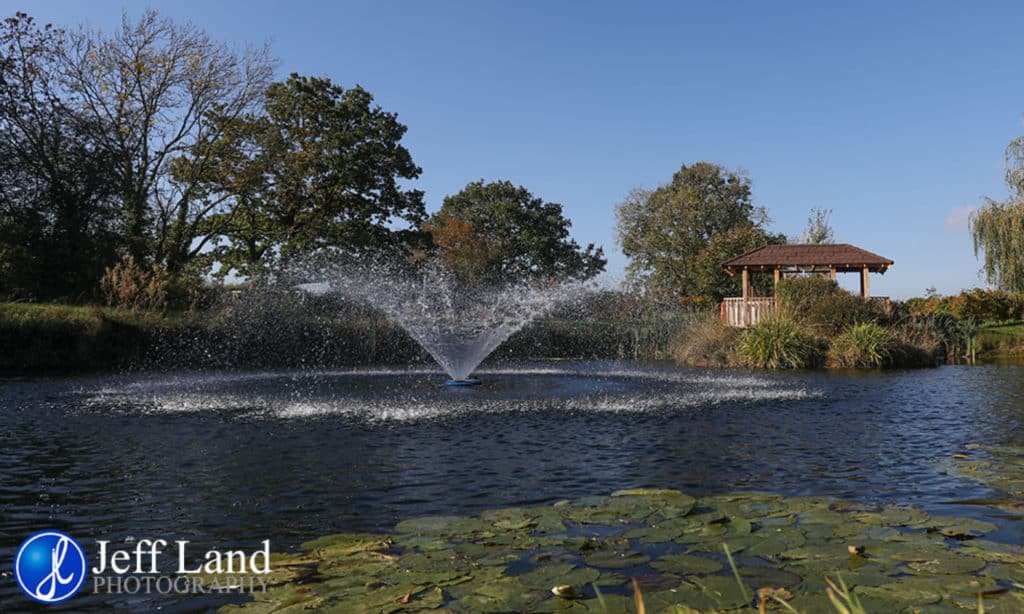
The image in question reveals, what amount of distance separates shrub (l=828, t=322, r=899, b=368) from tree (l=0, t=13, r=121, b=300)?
24.6 m

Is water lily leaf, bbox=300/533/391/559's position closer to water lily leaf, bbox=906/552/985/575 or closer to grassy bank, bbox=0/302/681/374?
water lily leaf, bbox=906/552/985/575

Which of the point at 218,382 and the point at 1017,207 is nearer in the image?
the point at 218,382

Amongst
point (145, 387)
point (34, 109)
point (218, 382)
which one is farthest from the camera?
point (34, 109)

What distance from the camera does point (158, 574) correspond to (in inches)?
161

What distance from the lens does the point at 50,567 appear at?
4.32 m

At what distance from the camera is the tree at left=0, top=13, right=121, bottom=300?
963 inches

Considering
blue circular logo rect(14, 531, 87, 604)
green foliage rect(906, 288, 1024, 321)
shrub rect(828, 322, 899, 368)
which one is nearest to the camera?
blue circular logo rect(14, 531, 87, 604)

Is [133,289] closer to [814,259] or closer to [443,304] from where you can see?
[443,304]

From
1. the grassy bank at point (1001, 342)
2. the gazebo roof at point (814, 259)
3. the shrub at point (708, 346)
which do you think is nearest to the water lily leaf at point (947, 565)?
the shrub at point (708, 346)

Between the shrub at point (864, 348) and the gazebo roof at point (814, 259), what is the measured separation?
245 inches

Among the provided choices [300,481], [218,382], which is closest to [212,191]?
[218,382]

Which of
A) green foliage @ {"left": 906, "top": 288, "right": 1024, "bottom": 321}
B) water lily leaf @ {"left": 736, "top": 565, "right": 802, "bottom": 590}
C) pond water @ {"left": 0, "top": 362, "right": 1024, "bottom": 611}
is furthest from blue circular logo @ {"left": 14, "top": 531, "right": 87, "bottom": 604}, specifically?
green foliage @ {"left": 906, "top": 288, "right": 1024, "bottom": 321}

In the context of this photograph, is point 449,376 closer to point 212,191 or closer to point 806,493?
point 806,493

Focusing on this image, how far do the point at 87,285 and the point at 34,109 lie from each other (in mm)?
7380
